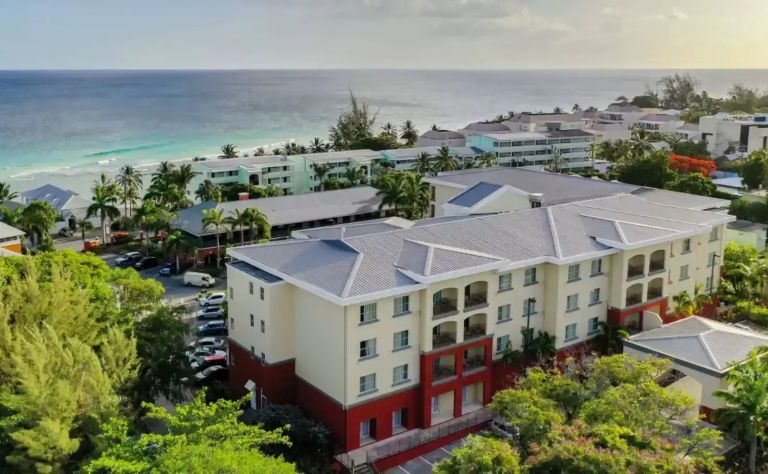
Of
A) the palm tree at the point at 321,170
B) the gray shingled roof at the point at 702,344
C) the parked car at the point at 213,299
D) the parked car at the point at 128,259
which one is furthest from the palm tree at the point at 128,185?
the gray shingled roof at the point at 702,344

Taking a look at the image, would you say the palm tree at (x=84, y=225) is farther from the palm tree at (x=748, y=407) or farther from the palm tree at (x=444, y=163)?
the palm tree at (x=748, y=407)

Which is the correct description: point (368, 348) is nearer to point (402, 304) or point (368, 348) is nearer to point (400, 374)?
point (400, 374)

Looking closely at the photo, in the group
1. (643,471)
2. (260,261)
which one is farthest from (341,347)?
(643,471)

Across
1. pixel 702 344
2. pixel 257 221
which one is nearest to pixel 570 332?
pixel 702 344

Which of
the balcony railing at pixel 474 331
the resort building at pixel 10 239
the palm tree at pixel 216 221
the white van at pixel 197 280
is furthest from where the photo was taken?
the palm tree at pixel 216 221

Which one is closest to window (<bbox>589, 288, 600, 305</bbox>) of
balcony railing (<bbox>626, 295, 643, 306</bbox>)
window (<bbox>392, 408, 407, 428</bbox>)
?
balcony railing (<bbox>626, 295, 643, 306</bbox>)
